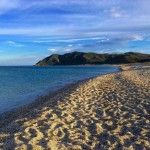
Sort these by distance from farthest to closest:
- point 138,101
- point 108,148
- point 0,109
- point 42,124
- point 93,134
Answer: point 0,109 < point 138,101 < point 42,124 < point 93,134 < point 108,148

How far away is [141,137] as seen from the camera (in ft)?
26.8

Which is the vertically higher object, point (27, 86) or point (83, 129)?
point (83, 129)

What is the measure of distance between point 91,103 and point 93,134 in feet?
18.2

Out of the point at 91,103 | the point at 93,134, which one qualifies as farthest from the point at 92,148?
the point at 91,103

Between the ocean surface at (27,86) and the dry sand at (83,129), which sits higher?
the dry sand at (83,129)

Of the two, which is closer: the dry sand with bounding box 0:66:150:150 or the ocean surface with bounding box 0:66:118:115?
the dry sand with bounding box 0:66:150:150

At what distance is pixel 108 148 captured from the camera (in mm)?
7355

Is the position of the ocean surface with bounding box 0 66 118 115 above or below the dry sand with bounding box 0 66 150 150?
below

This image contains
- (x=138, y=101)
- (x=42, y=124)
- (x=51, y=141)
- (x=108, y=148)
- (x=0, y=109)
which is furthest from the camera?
(x=0, y=109)

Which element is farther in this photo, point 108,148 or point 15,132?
point 15,132

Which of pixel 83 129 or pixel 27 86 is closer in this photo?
pixel 83 129

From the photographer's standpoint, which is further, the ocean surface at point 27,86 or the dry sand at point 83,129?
the ocean surface at point 27,86

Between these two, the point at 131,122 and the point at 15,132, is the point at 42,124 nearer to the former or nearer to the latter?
the point at 15,132

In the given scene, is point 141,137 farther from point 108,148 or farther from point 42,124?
point 42,124
